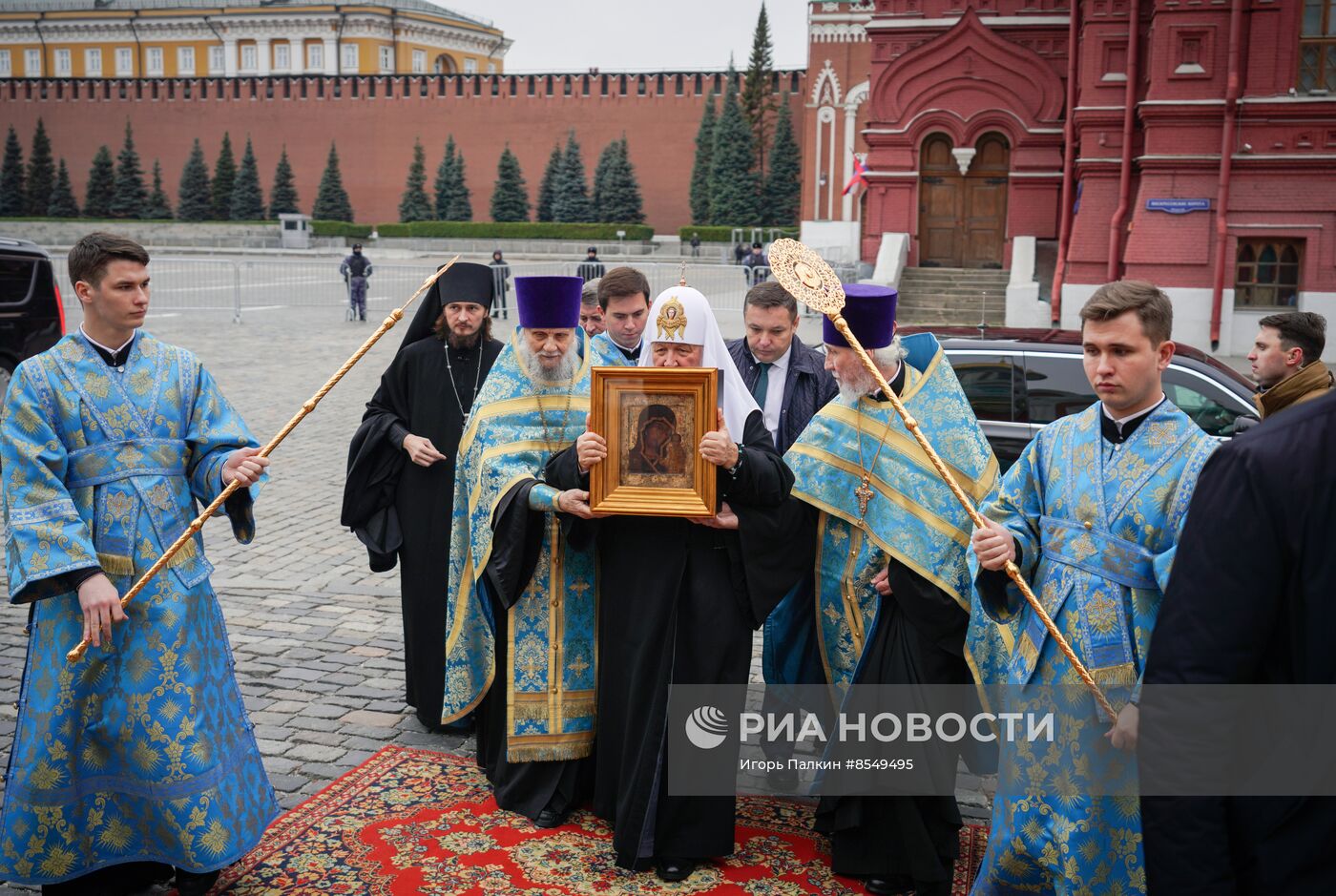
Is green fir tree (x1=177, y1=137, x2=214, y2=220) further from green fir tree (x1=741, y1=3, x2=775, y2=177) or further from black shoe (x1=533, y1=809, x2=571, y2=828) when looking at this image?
black shoe (x1=533, y1=809, x2=571, y2=828)

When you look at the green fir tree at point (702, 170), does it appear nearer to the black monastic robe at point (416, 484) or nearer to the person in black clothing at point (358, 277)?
the person in black clothing at point (358, 277)

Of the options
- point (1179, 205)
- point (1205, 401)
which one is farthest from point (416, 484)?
point (1179, 205)

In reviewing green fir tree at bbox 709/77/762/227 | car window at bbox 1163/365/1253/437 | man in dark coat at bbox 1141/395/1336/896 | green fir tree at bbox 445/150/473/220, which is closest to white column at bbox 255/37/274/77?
green fir tree at bbox 445/150/473/220

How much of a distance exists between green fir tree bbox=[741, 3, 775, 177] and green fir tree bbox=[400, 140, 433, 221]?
1535cm

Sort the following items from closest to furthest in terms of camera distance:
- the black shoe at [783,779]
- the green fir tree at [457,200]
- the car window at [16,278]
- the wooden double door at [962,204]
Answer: the black shoe at [783,779] < the car window at [16,278] < the wooden double door at [962,204] < the green fir tree at [457,200]

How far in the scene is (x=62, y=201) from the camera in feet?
190

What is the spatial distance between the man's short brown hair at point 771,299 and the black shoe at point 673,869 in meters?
2.28

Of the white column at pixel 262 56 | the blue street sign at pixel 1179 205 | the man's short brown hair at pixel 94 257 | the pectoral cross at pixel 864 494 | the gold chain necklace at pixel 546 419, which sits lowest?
the pectoral cross at pixel 864 494

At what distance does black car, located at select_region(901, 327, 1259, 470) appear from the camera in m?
7.53

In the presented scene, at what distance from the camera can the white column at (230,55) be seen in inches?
3081

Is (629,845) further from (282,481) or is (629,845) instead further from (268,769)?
(282,481)

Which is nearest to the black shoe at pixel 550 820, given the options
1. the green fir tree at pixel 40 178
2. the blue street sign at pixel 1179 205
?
the blue street sign at pixel 1179 205

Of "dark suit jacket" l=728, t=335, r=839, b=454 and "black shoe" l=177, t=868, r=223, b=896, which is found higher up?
"dark suit jacket" l=728, t=335, r=839, b=454

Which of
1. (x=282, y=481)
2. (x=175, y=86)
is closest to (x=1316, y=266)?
(x=282, y=481)
